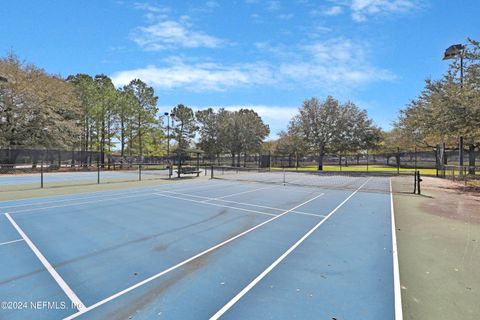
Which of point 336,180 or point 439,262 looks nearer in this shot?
point 439,262

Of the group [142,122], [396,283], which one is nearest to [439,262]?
[396,283]

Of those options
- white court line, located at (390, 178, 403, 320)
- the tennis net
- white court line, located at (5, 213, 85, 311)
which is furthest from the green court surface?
the tennis net

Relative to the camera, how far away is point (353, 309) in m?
3.44

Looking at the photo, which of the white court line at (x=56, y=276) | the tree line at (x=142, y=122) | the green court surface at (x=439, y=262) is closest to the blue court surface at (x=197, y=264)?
the white court line at (x=56, y=276)

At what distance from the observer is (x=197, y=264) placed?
4.86 meters

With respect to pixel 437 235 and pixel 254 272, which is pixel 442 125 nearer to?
pixel 437 235

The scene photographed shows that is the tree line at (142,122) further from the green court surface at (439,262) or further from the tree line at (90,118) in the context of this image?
the green court surface at (439,262)

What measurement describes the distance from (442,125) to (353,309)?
1751 cm

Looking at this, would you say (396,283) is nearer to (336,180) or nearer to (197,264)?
(197,264)

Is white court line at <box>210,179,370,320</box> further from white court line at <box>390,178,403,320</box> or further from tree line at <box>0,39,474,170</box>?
tree line at <box>0,39,474,170</box>

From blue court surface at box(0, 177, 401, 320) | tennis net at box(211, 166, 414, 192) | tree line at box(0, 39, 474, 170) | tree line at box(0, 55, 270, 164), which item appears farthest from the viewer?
tree line at box(0, 55, 270, 164)

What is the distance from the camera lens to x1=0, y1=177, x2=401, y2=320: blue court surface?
137 inches

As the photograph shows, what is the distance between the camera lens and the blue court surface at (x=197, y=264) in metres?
3.47

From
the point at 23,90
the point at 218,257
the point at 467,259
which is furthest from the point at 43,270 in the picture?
the point at 23,90
